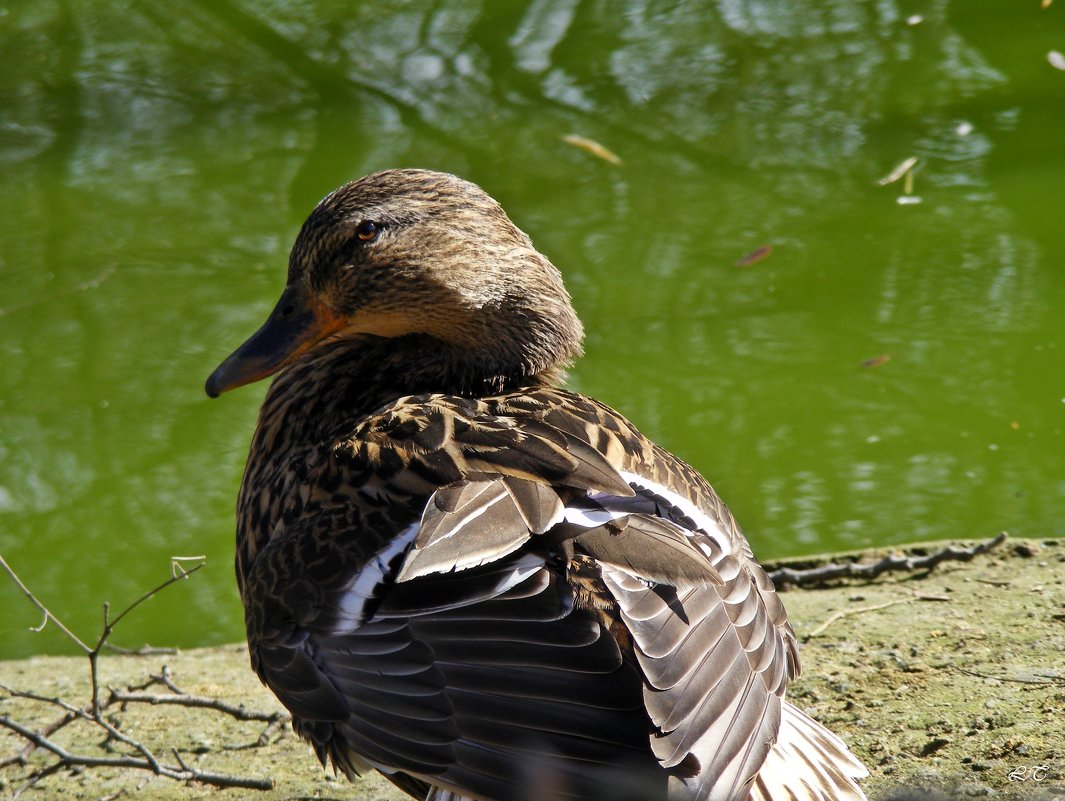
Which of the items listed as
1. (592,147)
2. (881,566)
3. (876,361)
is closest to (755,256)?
(876,361)

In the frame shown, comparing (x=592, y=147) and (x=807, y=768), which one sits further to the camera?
(x=592, y=147)

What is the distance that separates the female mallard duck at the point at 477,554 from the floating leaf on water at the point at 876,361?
2.28 m

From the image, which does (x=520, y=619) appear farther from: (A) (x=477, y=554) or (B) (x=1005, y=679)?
(B) (x=1005, y=679)

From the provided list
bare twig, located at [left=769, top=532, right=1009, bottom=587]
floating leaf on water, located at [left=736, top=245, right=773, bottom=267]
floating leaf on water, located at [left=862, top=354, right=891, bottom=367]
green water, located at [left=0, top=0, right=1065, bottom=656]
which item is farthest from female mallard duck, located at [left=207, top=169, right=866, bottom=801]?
floating leaf on water, located at [left=736, top=245, right=773, bottom=267]

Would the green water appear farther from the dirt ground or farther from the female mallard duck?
the female mallard duck

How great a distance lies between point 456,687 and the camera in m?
2.21

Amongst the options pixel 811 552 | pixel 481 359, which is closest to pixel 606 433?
pixel 481 359

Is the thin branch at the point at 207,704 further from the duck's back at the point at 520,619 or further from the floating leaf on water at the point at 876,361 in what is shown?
the floating leaf on water at the point at 876,361

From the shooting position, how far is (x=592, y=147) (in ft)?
21.8

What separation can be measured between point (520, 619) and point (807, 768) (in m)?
0.78

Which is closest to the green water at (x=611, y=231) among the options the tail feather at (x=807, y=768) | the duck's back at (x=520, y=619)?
the tail feather at (x=807, y=768)

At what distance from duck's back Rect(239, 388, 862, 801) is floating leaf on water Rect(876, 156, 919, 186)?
12.6 ft

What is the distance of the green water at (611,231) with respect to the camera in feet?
15.6

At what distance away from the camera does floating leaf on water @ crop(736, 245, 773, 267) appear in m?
5.72
